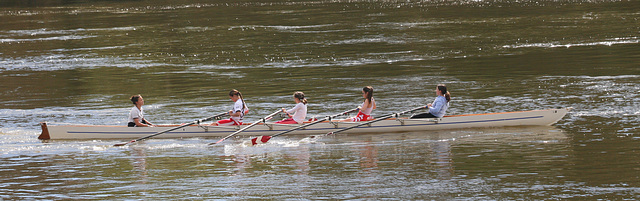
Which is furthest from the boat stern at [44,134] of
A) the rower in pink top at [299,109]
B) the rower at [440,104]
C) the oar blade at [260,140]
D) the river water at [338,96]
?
the rower at [440,104]

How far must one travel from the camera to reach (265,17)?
67.8 meters

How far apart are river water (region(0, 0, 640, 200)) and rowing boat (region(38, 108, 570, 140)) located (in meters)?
0.32

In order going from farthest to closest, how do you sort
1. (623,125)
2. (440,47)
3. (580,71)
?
(440,47), (580,71), (623,125)

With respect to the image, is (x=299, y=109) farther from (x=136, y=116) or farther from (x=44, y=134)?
(x=44, y=134)

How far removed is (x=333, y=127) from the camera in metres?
22.2

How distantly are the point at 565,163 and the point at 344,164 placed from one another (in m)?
4.76

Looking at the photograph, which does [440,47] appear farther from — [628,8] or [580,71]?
[628,8]

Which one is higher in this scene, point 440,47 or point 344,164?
point 440,47

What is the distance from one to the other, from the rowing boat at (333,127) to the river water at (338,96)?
1.05 feet

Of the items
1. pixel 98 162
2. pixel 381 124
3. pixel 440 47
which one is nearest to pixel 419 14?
pixel 440 47

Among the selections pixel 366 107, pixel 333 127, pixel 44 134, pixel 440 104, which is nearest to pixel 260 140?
pixel 333 127

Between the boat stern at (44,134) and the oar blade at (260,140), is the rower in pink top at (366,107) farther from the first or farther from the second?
the boat stern at (44,134)

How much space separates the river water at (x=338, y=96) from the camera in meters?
16.5

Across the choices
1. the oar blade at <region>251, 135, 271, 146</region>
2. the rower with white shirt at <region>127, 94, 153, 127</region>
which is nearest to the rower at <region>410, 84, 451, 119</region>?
the oar blade at <region>251, 135, 271, 146</region>
